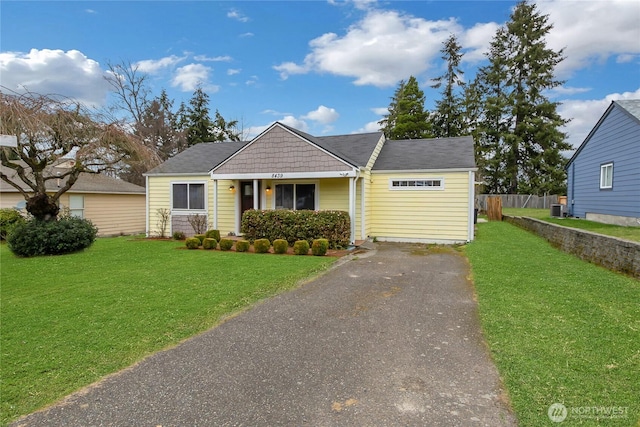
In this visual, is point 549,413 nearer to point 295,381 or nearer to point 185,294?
point 295,381

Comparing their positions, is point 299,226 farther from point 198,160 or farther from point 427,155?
point 198,160

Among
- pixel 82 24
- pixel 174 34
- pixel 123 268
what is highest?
pixel 174 34

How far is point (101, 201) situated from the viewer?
18.2 metres

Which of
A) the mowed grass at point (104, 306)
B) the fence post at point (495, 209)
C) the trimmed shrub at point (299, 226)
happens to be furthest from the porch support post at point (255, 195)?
the fence post at point (495, 209)

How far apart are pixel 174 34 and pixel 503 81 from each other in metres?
29.5

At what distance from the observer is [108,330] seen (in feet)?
13.1

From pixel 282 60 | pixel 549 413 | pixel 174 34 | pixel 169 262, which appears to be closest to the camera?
pixel 549 413

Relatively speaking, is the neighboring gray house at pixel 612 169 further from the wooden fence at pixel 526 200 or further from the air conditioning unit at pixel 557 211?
the wooden fence at pixel 526 200

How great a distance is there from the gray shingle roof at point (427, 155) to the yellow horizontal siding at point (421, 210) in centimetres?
33

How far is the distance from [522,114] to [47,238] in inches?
1379

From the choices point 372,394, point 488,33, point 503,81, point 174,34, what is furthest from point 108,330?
point 488,33

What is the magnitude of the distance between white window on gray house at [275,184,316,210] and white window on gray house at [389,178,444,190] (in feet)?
9.13

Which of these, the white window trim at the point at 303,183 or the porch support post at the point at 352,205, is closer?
the porch support post at the point at 352,205

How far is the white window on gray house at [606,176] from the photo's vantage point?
507 inches
